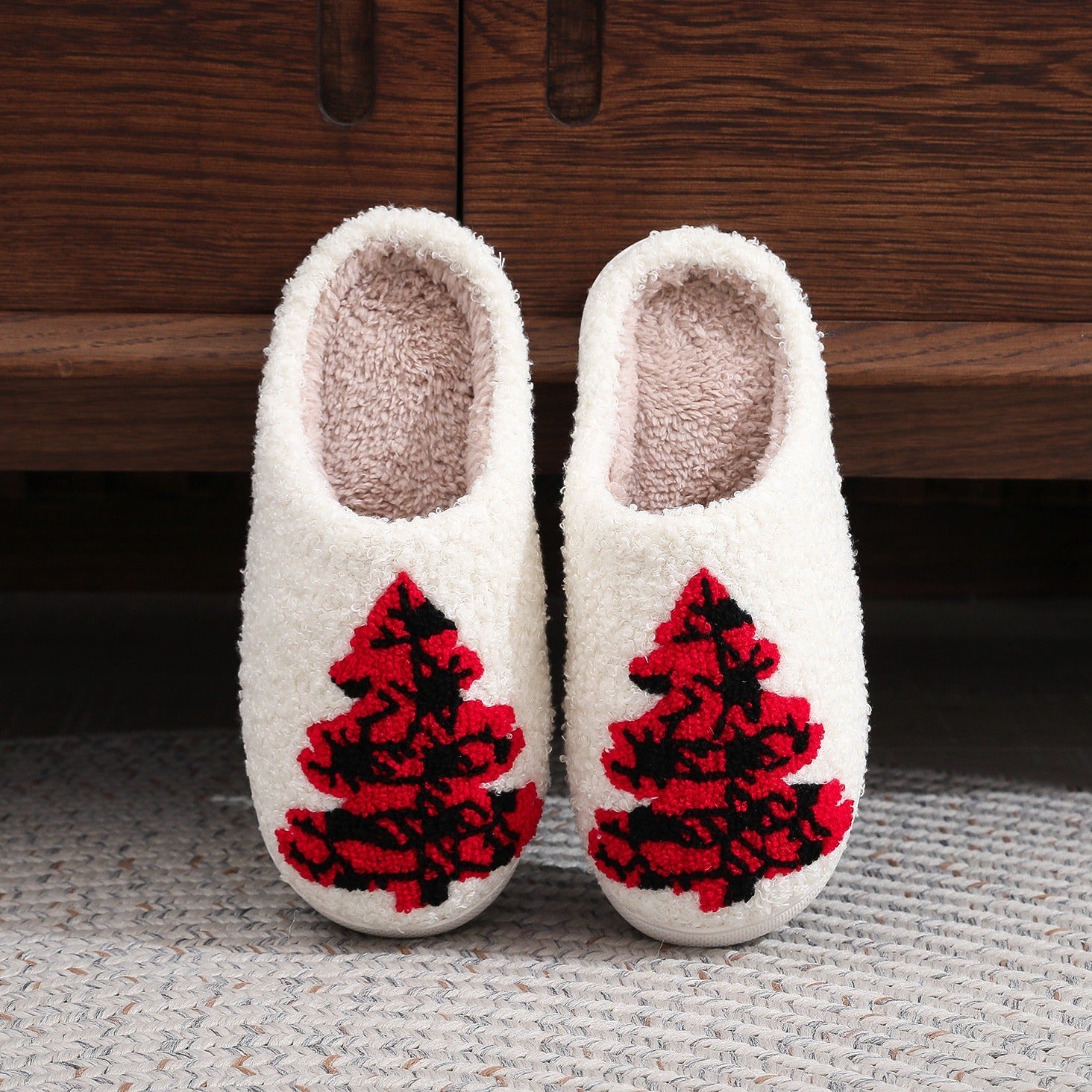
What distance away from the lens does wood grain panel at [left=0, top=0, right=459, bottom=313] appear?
0.52m

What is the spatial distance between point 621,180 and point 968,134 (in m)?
0.16

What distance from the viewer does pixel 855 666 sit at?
1.63ft

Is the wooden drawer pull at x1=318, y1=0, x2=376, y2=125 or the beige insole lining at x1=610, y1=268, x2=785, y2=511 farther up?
the wooden drawer pull at x1=318, y1=0, x2=376, y2=125

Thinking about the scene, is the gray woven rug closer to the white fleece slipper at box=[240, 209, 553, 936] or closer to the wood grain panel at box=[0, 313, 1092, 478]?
the white fleece slipper at box=[240, 209, 553, 936]

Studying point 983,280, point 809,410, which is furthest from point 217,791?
point 983,280

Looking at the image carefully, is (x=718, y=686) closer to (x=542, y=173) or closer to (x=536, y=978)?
(x=536, y=978)

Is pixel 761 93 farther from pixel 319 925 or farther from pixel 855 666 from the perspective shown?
pixel 319 925

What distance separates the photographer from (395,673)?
0.46 metres

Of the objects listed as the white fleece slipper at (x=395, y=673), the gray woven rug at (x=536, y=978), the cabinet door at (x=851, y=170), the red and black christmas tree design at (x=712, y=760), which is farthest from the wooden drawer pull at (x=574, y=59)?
the gray woven rug at (x=536, y=978)

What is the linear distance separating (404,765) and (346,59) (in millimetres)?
321

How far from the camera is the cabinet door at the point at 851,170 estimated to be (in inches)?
20.8

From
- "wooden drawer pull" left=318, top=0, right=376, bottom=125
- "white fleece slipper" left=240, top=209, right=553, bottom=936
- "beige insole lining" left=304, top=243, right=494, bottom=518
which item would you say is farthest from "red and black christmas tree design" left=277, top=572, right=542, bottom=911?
"wooden drawer pull" left=318, top=0, right=376, bottom=125

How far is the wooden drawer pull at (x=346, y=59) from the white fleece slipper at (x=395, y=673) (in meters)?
0.10

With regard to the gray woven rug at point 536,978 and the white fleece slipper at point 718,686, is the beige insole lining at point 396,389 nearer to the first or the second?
the white fleece slipper at point 718,686
